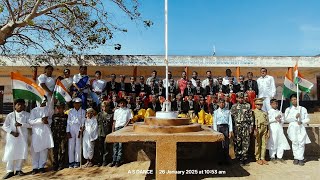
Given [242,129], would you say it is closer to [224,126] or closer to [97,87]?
[224,126]

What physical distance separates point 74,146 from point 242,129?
3.97 m

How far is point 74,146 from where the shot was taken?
6.71 meters

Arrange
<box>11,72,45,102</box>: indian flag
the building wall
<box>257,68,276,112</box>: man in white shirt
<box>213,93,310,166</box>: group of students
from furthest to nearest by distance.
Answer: the building wall → <box>257,68,276,112</box>: man in white shirt → <box>213,93,310,166</box>: group of students → <box>11,72,45,102</box>: indian flag

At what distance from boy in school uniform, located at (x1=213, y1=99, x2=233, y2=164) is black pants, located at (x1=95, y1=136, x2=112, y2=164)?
2.64m

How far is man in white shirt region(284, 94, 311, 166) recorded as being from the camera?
669cm

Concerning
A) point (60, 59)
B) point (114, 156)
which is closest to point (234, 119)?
point (114, 156)

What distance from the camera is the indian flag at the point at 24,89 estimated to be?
623 centimetres

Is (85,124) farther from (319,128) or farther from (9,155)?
(319,128)

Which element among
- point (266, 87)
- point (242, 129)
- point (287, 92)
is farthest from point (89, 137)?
point (287, 92)

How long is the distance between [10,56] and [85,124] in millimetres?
6427

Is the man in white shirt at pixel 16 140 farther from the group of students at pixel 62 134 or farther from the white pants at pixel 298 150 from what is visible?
the white pants at pixel 298 150

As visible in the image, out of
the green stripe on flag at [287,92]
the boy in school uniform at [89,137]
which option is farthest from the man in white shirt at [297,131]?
the boy in school uniform at [89,137]

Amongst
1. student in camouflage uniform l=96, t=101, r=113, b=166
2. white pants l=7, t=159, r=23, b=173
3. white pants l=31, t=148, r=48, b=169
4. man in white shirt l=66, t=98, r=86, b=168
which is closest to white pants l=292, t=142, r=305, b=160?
student in camouflage uniform l=96, t=101, r=113, b=166

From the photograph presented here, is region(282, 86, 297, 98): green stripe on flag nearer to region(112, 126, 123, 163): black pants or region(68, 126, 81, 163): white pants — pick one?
region(112, 126, 123, 163): black pants
